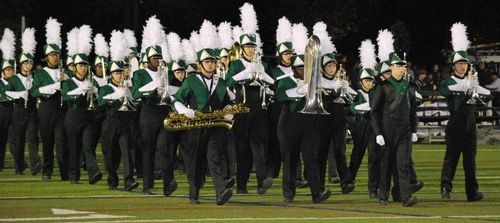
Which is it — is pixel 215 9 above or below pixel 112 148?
above

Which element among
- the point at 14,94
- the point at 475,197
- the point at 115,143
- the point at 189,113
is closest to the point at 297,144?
the point at 189,113

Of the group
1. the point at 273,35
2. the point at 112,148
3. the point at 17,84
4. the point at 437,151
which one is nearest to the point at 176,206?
the point at 112,148

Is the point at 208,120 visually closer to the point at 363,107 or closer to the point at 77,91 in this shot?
the point at 363,107

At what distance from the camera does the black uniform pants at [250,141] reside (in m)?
27.5

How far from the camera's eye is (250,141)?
27.9 m

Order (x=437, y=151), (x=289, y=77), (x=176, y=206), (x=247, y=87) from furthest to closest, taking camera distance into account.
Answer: (x=437, y=151) → (x=247, y=87) → (x=289, y=77) → (x=176, y=206)

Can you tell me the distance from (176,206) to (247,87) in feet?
13.2

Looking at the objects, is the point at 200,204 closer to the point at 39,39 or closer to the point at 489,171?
the point at 489,171

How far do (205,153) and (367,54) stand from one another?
3.85 meters

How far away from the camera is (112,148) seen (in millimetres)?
28734

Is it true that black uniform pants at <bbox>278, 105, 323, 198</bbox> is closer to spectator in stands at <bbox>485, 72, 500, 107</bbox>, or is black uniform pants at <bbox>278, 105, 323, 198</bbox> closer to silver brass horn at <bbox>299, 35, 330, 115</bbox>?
silver brass horn at <bbox>299, 35, 330, 115</bbox>

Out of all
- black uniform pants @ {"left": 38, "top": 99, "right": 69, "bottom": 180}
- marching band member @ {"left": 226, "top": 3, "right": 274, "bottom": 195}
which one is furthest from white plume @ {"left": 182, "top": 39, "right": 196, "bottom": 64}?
black uniform pants @ {"left": 38, "top": 99, "right": 69, "bottom": 180}

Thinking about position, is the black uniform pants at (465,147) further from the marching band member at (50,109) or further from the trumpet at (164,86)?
the marching band member at (50,109)

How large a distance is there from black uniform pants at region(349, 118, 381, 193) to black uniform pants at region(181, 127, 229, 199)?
235 cm
